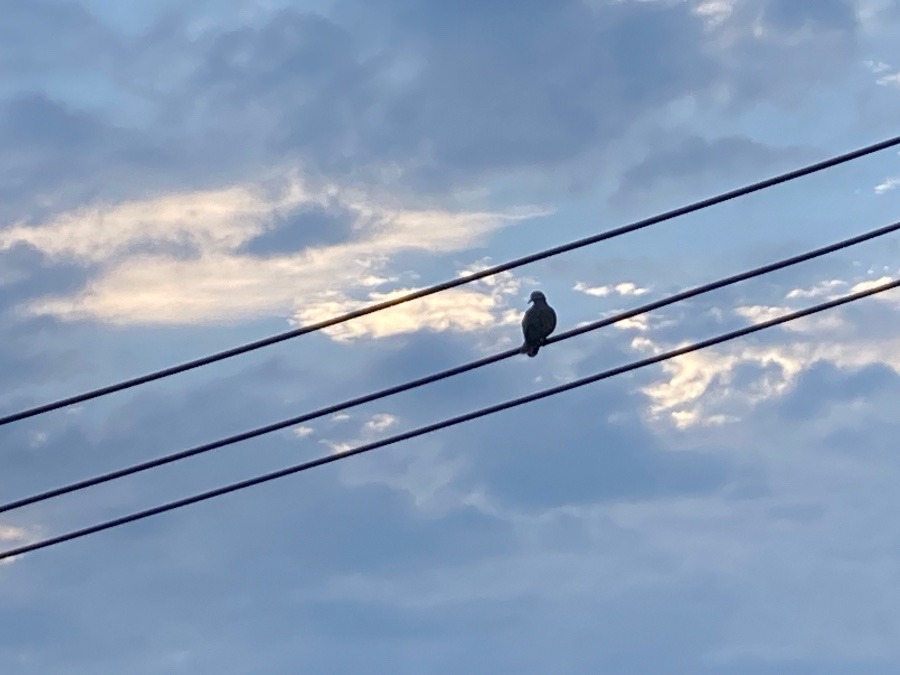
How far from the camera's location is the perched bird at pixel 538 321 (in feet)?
64.4

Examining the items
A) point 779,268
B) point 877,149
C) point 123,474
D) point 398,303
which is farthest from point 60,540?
point 877,149

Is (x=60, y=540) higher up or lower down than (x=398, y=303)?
lower down

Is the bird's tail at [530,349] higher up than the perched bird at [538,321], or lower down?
lower down

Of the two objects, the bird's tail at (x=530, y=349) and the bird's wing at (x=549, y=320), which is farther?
the bird's wing at (x=549, y=320)

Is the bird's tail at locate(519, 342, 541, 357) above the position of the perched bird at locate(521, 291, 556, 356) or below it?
below

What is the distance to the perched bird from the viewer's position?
19625 millimetres

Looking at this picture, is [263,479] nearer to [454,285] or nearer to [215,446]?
[215,446]

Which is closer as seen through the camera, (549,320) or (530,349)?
(530,349)

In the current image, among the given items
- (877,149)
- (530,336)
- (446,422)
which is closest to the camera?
(877,149)

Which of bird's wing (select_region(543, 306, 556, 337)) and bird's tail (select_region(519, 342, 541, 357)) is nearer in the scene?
bird's tail (select_region(519, 342, 541, 357))

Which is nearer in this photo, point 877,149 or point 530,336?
point 877,149

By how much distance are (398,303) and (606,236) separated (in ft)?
6.14

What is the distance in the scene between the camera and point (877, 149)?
14094 millimetres

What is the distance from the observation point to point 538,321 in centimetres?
1981
